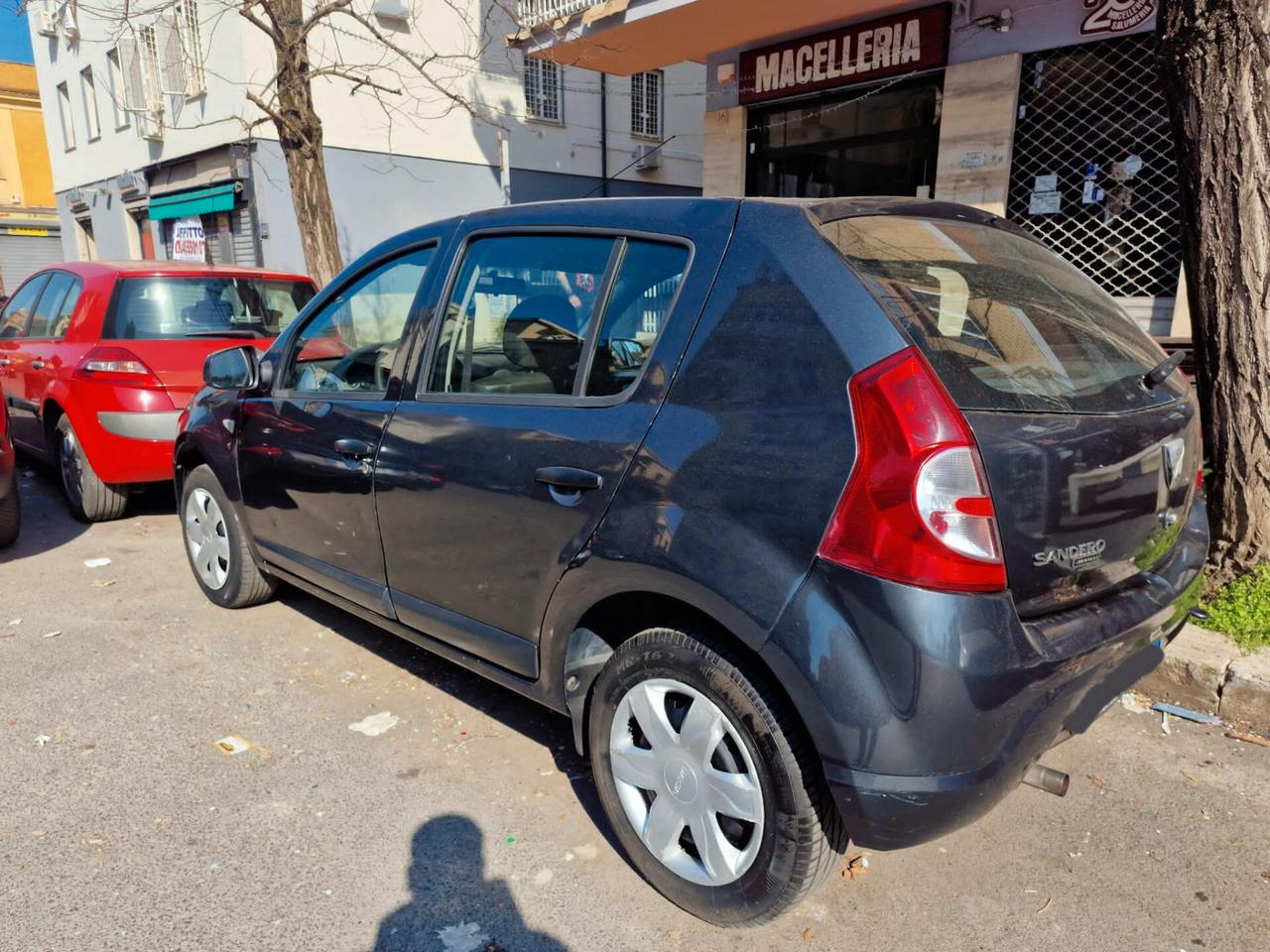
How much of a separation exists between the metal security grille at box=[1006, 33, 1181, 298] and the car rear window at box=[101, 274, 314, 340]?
6111 mm

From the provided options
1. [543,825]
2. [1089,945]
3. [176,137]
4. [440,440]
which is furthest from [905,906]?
[176,137]

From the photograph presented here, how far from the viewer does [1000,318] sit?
2184 millimetres

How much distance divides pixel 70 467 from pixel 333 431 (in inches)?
146

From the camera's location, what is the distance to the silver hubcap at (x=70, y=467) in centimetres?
572

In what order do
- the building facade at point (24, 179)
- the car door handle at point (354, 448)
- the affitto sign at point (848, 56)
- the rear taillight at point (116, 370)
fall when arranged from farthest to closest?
the building facade at point (24, 179) → the affitto sign at point (848, 56) → the rear taillight at point (116, 370) → the car door handle at point (354, 448)

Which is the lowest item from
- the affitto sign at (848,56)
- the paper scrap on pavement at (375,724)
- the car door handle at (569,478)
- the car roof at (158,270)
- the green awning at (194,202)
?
the paper scrap on pavement at (375,724)

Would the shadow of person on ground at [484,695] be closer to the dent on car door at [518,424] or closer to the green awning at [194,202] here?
the dent on car door at [518,424]

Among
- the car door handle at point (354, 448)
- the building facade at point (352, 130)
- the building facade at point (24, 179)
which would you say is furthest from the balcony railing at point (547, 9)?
the building facade at point (24, 179)

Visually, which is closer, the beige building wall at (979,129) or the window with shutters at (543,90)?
the beige building wall at (979,129)

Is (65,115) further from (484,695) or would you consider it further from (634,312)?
(634,312)

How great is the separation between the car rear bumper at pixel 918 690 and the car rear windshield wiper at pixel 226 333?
202 inches

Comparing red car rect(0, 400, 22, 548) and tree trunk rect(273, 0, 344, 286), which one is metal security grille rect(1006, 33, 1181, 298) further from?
red car rect(0, 400, 22, 548)

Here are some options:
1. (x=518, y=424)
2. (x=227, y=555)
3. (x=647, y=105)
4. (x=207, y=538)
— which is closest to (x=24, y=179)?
(x=647, y=105)

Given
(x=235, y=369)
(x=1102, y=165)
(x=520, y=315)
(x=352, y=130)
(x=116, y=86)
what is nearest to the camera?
(x=520, y=315)
